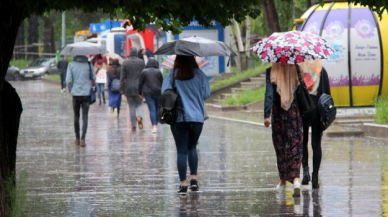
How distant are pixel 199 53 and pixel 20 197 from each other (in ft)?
8.77

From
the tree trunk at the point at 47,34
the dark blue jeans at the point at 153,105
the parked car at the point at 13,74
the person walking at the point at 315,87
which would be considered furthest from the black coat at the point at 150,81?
the tree trunk at the point at 47,34

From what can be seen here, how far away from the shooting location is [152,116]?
1545cm

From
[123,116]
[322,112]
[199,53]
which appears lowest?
[123,116]

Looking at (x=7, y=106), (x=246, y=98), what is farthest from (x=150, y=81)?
(x=7, y=106)

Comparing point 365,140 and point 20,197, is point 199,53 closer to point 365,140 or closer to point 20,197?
point 20,197

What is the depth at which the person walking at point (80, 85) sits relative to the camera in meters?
13.2

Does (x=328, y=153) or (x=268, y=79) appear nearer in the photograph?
A: (x=268, y=79)

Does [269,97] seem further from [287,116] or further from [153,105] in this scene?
[153,105]

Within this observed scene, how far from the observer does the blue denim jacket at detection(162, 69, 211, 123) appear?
7926 millimetres

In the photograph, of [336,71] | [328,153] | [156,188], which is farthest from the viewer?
[336,71]

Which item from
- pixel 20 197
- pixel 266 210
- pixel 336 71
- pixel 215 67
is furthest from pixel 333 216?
pixel 215 67

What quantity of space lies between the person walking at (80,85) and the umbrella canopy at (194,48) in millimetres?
5075

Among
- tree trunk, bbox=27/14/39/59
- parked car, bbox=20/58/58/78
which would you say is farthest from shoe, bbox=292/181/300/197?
tree trunk, bbox=27/14/39/59

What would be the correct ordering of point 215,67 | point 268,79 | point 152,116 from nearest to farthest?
point 268,79, point 152,116, point 215,67
